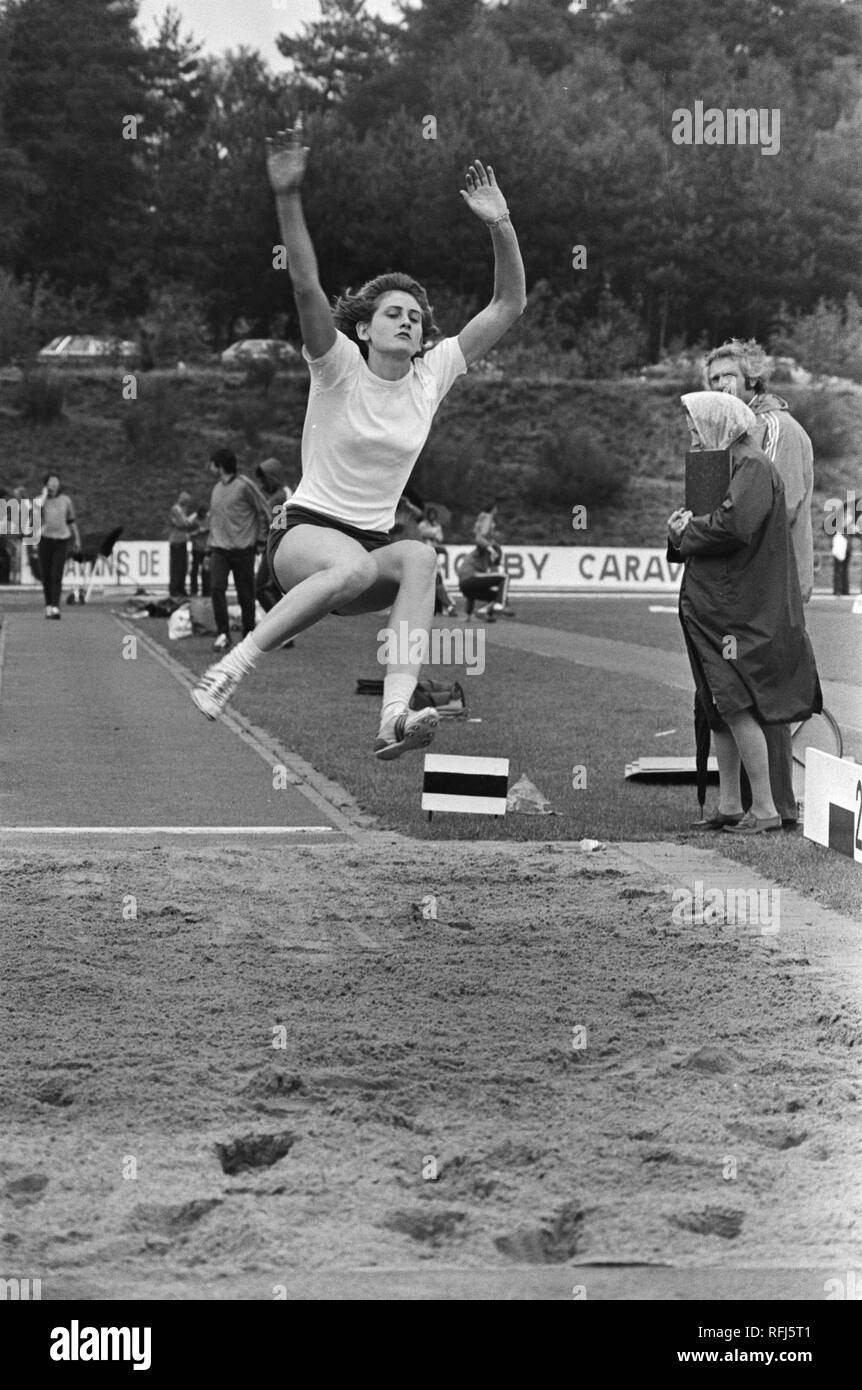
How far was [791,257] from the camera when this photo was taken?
206 feet

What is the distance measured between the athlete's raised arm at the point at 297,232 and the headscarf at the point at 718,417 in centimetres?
254

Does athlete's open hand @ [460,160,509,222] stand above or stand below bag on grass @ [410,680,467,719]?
above

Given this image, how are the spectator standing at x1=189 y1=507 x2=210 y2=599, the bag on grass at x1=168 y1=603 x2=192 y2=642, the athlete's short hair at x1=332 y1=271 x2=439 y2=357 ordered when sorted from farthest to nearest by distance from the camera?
the spectator standing at x1=189 y1=507 x2=210 y2=599 → the bag on grass at x1=168 y1=603 x2=192 y2=642 → the athlete's short hair at x1=332 y1=271 x2=439 y2=357

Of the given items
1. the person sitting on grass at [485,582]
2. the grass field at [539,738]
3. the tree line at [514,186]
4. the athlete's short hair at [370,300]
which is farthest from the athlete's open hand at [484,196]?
the tree line at [514,186]

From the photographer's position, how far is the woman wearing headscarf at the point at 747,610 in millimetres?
8406

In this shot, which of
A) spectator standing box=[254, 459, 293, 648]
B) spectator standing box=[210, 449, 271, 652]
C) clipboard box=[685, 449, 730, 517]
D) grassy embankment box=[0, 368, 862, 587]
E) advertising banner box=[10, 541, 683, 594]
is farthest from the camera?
grassy embankment box=[0, 368, 862, 587]

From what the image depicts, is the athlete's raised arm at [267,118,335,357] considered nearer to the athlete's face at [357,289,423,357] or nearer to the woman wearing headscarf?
the athlete's face at [357,289,423,357]

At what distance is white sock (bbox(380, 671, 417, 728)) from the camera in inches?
250

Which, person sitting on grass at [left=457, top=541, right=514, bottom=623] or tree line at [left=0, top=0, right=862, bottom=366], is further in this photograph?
tree line at [left=0, top=0, right=862, bottom=366]

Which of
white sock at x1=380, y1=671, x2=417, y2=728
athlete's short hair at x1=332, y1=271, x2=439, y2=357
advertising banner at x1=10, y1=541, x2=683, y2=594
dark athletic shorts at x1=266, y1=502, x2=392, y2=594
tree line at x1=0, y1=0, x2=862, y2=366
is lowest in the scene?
advertising banner at x1=10, y1=541, x2=683, y2=594

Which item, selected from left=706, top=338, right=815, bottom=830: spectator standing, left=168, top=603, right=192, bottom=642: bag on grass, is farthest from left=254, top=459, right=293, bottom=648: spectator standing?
left=706, top=338, right=815, bottom=830: spectator standing

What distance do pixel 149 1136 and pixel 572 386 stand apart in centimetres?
5467
